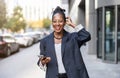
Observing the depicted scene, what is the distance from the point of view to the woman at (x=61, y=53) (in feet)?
11.7

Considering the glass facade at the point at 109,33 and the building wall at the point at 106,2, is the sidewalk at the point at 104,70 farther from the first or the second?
the building wall at the point at 106,2

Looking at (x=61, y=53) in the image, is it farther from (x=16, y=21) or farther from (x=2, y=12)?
(x=16, y=21)

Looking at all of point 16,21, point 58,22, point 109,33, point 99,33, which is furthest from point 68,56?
point 16,21

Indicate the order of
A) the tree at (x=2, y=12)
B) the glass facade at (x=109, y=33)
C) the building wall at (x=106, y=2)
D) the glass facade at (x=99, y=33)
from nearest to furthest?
the building wall at (x=106, y=2) → the glass facade at (x=109, y=33) → the glass facade at (x=99, y=33) → the tree at (x=2, y=12)

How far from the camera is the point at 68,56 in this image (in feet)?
11.8

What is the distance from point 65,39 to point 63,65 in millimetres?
276

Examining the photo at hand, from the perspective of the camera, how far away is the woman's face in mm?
3663

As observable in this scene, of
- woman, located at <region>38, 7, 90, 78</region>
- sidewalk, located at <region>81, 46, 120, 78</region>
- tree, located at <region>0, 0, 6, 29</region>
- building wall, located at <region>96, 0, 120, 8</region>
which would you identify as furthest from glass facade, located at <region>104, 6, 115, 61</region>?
tree, located at <region>0, 0, 6, 29</region>

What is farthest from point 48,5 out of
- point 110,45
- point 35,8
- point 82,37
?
point 82,37

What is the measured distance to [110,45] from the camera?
16.0 metres

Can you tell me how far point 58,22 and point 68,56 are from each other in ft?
1.20

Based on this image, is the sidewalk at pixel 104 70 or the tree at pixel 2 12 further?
the tree at pixel 2 12

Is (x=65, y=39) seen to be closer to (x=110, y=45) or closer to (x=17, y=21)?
(x=110, y=45)

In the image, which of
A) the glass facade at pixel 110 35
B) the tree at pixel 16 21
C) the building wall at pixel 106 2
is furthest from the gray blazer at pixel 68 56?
the tree at pixel 16 21
